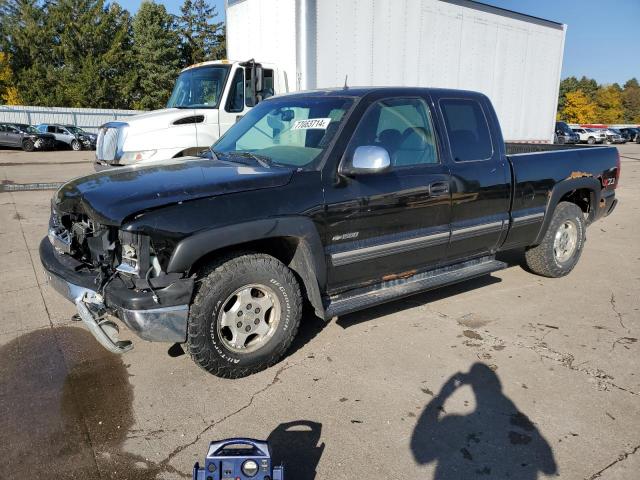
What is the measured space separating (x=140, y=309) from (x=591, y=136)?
44.9 metres

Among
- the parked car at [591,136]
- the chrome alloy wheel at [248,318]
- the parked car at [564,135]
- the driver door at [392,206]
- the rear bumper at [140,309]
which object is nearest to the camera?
the rear bumper at [140,309]

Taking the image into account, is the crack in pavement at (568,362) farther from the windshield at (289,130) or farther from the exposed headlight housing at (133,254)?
the exposed headlight housing at (133,254)

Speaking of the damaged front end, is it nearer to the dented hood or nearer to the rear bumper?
the rear bumper

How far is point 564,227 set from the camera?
5645 mm

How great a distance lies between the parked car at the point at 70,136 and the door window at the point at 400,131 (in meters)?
28.9

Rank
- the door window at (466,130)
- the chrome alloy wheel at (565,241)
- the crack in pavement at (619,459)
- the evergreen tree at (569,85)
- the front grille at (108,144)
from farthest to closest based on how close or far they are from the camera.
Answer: the evergreen tree at (569,85), the front grille at (108,144), the chrome alloy wheel at (565,241), the door window at (466,130), the crack in pavement at (619,459)

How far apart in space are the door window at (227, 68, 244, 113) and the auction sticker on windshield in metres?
4.92

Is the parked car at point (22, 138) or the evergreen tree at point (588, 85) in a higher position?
the evergreen tree at point (588, 85)

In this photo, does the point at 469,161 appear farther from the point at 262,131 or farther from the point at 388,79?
the point at 388,79

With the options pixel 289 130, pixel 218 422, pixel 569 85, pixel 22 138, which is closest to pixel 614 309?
pixel 289 130

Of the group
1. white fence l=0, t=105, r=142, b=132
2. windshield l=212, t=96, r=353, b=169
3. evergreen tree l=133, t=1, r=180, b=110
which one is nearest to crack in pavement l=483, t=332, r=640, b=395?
windshield l=212, t=96, r=353, b=169

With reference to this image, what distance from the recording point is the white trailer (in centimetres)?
837

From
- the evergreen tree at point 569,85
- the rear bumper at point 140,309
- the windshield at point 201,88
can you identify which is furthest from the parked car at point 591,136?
the evergreen tree at point 569,85

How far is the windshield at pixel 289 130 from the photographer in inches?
150
